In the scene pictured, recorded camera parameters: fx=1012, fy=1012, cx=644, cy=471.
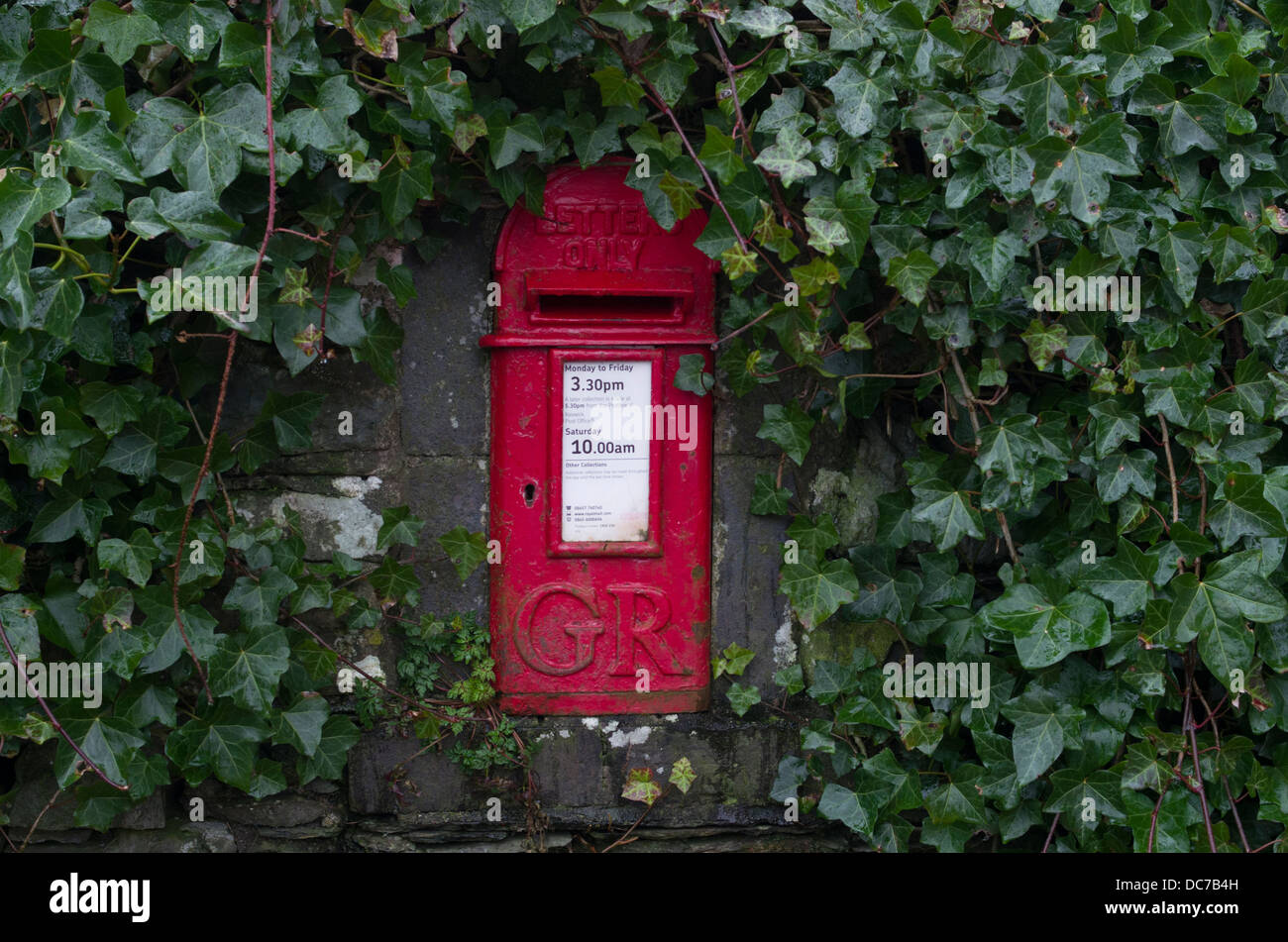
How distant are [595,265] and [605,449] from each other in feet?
1.53

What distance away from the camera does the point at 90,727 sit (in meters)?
2.27

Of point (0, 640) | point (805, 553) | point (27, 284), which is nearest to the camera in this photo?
point (27, 284)

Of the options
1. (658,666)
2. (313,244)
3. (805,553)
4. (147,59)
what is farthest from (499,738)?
(147,59)

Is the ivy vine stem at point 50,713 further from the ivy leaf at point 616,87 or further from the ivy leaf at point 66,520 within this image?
the ivy leaf at point 616,87

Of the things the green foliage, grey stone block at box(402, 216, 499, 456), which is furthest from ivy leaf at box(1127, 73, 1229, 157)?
grey stone block at box(402, 216, 499, 456)

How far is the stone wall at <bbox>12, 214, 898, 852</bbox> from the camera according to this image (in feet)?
8.53

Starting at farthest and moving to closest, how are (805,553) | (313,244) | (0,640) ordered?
1. (805,553)
2. (313,244)
3. (0,640)

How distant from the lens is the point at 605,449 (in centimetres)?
262

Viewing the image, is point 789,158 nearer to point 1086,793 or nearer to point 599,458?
point 599,458

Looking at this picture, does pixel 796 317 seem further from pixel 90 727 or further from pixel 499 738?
pixel 90 727

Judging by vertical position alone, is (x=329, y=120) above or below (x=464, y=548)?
above

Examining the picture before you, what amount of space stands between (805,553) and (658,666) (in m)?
0.49

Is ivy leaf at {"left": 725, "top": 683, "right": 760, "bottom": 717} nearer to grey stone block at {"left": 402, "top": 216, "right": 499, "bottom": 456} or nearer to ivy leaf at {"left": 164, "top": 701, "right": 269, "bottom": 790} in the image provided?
grey stone block at {"left": 402, "top": 216, "right": 499, "bottom": 456}

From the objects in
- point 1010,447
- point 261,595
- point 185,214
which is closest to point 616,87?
point 185,214
